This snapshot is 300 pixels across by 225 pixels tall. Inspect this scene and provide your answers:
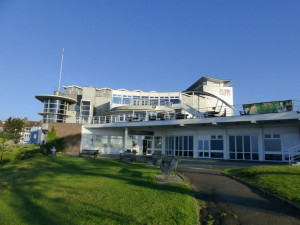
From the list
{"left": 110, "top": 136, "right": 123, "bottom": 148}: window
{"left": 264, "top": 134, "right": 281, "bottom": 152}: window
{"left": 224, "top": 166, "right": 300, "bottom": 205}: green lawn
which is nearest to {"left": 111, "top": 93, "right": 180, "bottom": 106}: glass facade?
{"left": 110, "top": 136, "right": 123, "bottom": 148}: window

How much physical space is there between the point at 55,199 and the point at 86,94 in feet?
129

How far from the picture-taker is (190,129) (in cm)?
2117

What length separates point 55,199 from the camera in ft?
19.6

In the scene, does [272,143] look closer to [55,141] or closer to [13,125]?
[55,141]

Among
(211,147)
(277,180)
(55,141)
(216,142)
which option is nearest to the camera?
(277,180)

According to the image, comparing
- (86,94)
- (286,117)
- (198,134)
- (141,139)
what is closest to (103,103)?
(86,94)

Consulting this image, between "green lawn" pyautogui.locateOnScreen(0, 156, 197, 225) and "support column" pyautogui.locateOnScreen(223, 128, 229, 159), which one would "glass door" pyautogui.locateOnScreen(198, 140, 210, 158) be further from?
"green lawn" pyautogui.locateOnScreen(0, 156, 197, 225)

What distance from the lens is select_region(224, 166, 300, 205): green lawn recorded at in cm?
612

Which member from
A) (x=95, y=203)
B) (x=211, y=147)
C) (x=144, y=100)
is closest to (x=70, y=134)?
(x=144, y=100)

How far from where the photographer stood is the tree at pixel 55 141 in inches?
928

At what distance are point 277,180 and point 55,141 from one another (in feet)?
74.1

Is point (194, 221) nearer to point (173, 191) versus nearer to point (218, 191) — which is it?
point (173, 191)

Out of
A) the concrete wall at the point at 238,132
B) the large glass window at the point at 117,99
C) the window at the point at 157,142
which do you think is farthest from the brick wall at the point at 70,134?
the large glass window at the point at 117,99

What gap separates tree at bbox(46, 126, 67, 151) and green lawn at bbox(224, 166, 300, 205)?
2017 cm
